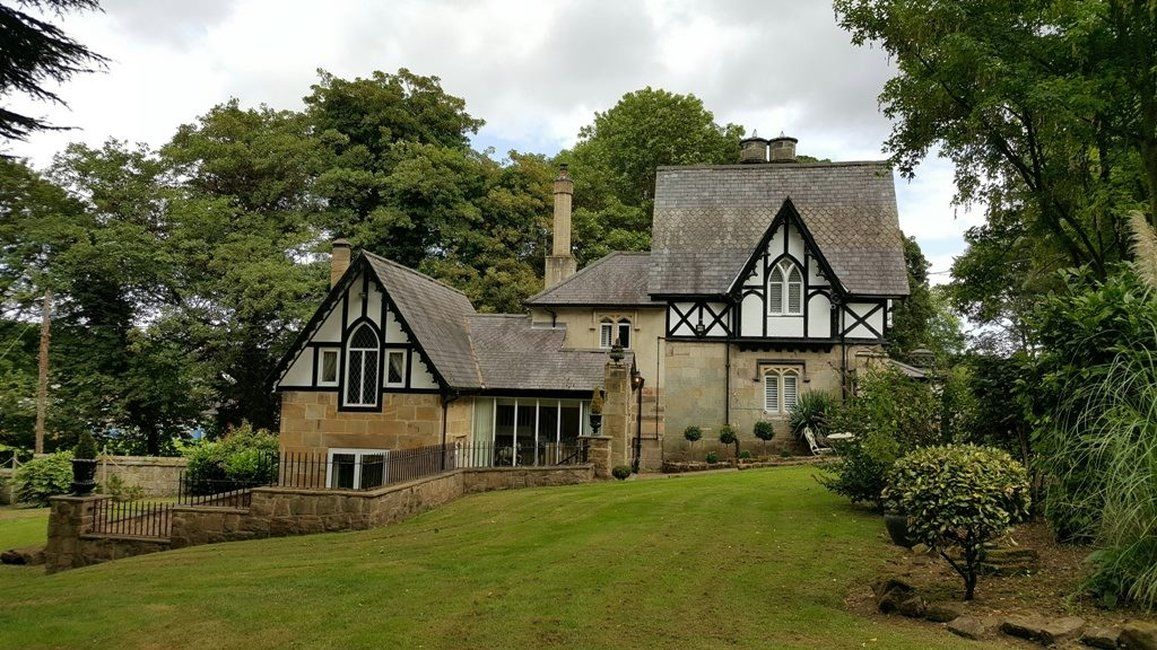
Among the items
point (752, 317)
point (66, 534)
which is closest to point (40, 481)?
point (66, 534)

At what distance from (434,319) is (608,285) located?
879cm

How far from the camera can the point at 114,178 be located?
108ft

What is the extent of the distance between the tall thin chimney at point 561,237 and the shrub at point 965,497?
2315cm

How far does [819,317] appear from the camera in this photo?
27984mm

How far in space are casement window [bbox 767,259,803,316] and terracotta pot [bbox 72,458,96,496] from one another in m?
21.7

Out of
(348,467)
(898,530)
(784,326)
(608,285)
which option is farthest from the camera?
(608,285)

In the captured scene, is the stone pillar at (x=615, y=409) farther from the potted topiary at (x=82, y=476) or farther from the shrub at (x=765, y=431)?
the potted topiary at (x=82, y=476)

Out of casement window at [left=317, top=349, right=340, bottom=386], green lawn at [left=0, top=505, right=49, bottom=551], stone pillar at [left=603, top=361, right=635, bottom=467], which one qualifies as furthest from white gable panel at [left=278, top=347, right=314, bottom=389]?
stone pillar at [left=603, top=361, right=635, bottom=467]

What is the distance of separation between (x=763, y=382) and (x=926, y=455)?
2002cm

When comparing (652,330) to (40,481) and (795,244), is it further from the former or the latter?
(40,481)

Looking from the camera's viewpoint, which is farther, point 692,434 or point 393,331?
point 692,434

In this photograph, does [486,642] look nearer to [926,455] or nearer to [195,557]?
[926,455]

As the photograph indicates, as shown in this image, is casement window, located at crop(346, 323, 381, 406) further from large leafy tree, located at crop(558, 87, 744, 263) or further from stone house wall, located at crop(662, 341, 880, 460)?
large leafy tree, located at crop(558, 87, 744, 263)

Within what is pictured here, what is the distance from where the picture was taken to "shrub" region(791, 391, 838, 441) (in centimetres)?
2652
